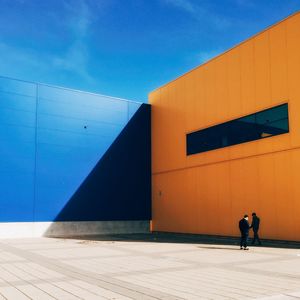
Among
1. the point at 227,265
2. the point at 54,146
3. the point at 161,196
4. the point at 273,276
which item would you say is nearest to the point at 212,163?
the point at 161,196

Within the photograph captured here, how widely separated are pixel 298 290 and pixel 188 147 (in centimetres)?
1963

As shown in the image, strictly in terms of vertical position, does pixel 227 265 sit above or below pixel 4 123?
below

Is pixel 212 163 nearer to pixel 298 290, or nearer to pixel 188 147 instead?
pixel 188 147

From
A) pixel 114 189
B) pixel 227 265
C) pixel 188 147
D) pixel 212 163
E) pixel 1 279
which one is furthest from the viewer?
pixel 114 189

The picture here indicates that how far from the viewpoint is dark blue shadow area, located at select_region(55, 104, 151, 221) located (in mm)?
29188

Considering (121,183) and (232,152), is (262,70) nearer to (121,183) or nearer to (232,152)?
(232,152)

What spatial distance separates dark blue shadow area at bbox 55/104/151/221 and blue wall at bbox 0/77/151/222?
0.23 ft

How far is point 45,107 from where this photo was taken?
28.0 meters

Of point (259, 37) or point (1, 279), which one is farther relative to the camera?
point (259, 37)

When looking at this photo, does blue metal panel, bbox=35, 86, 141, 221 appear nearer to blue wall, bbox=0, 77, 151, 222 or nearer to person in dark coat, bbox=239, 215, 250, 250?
blue wall, bbox=0, 77, 151, 222

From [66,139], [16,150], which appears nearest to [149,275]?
[16,150]

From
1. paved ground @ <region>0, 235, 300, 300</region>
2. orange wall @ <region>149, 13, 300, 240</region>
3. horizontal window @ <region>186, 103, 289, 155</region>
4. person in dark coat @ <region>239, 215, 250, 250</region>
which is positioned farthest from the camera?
horizontal window @ <region>186, 103, 289, 155</region>

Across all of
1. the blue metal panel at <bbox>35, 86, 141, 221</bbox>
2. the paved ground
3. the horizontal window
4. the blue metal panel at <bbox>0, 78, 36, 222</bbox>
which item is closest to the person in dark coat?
the paved ground

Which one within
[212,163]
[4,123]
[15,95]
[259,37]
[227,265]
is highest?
[259,37]
